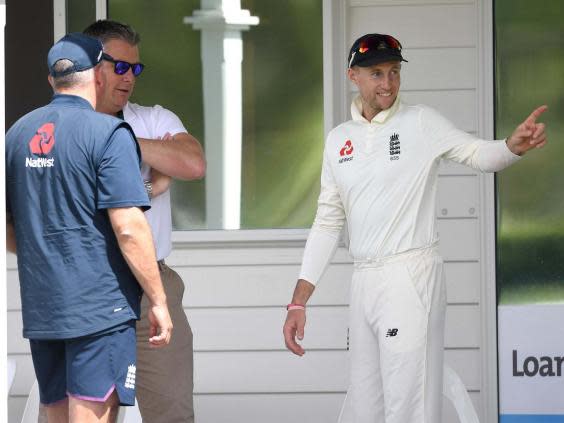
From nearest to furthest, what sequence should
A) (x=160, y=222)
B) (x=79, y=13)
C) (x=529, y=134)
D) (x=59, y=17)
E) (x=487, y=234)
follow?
(x=529, y=134)
(x=160, y=222)
(x=487, y=234)
(x=59, y=17)
(x=79, y=13)

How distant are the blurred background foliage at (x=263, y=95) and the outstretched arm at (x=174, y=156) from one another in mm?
1618

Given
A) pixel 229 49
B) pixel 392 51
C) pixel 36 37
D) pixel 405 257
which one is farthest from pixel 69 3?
pixel 405 257

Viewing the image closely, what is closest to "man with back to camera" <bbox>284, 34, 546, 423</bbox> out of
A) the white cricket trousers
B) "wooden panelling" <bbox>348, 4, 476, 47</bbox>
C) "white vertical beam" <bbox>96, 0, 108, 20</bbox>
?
the white cricket trousers

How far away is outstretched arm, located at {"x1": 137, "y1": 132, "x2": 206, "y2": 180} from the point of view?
15.4 feet

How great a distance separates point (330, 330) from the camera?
20.7 ft

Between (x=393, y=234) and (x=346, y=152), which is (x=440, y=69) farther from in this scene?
(x=393, y=234)

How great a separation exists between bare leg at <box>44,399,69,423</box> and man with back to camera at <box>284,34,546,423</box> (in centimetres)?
99

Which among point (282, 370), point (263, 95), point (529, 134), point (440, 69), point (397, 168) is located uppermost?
point (440, 69)

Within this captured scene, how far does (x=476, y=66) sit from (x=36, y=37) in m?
2.23

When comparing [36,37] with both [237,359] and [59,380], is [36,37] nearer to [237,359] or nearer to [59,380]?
[237,359]

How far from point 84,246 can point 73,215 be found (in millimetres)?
102

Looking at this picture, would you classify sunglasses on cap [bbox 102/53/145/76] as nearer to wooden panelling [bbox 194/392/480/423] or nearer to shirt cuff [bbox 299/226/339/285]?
shirt cuff [bbox 299/226/339/285]

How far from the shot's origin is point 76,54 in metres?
4.04

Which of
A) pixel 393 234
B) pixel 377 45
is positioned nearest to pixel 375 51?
pixel 377 45
